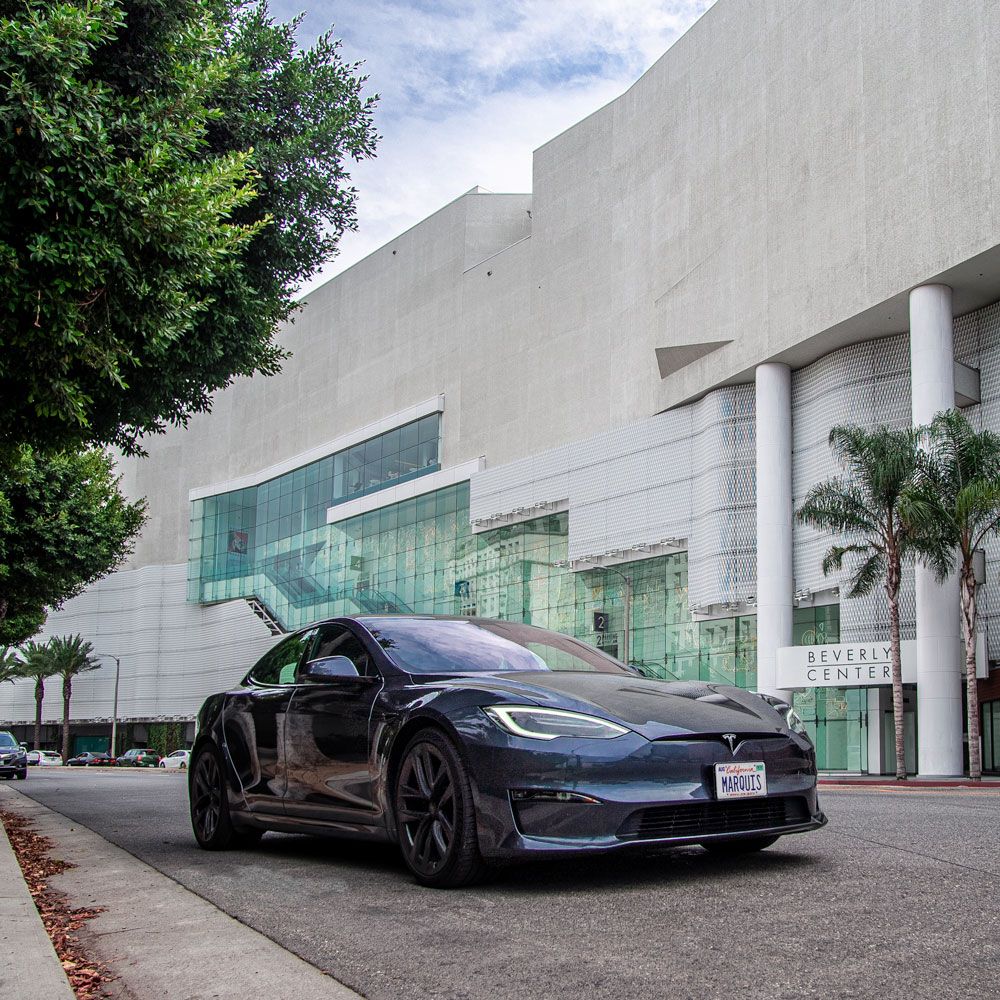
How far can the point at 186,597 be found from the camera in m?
80.7

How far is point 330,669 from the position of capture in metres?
6.10

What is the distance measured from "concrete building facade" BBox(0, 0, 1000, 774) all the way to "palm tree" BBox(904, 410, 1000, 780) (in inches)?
110

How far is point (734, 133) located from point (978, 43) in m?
11.6

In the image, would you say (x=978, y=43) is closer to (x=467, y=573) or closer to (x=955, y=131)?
(x=955, y=131)

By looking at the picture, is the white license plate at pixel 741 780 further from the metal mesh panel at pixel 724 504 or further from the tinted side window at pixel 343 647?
the metal mesh panel at pixel 724 504

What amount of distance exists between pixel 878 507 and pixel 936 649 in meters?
4.63

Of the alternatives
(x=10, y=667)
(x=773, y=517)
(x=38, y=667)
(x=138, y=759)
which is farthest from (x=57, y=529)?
(x=10, y=667)

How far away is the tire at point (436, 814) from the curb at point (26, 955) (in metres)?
1.55

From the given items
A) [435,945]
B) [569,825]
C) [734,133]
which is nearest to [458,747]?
[569,825]

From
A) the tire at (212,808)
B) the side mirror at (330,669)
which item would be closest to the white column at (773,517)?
the tire at (212,808)

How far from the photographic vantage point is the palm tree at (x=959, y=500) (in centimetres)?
2780

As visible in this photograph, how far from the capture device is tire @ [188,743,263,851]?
715 cm

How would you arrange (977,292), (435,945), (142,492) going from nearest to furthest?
(435,945), (977,292), (142,492)

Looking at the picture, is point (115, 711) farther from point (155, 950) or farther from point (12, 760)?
point (155, 950)
